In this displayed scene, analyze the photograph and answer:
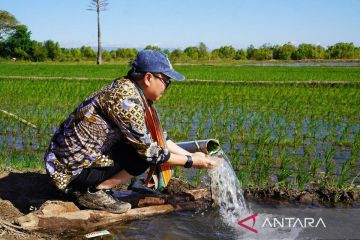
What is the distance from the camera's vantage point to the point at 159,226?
3010 mm

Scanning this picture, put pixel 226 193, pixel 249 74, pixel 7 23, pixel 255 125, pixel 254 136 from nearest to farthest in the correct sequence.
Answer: pixel 226 193
pixel 254 136
pixel 255 125
pixel 249 74
pixel 7 23

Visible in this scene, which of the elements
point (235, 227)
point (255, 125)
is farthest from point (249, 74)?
point (235, 227)

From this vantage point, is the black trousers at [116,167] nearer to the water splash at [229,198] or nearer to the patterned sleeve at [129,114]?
the patterned sleeve at [129,114]

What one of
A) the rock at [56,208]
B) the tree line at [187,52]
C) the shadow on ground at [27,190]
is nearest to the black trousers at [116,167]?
the rock at [56,208]

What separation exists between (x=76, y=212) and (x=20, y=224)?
315 millimetres

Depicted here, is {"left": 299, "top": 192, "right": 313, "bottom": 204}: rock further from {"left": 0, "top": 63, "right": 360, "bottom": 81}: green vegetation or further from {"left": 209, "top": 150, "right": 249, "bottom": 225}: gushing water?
{"left": 0, "top": 63, "right": 360, "bottom": 81}: green vegetation

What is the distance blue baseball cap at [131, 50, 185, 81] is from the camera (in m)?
2.73

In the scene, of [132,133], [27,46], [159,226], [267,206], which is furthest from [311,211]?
[27,46]

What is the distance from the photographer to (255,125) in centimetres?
568

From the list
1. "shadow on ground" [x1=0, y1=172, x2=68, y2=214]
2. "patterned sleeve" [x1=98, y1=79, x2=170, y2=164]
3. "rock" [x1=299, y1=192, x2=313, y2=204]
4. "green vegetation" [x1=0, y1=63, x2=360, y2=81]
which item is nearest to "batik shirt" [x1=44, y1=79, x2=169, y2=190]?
"patterned sleeve" [x1=98, y1=79, x2=170, y2=164]

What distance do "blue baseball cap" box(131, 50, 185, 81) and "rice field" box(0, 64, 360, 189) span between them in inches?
51.3

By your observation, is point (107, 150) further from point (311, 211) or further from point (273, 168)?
point (273, 168)

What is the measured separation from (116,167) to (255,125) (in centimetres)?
304

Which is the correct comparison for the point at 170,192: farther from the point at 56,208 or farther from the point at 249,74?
the point at 249,74
